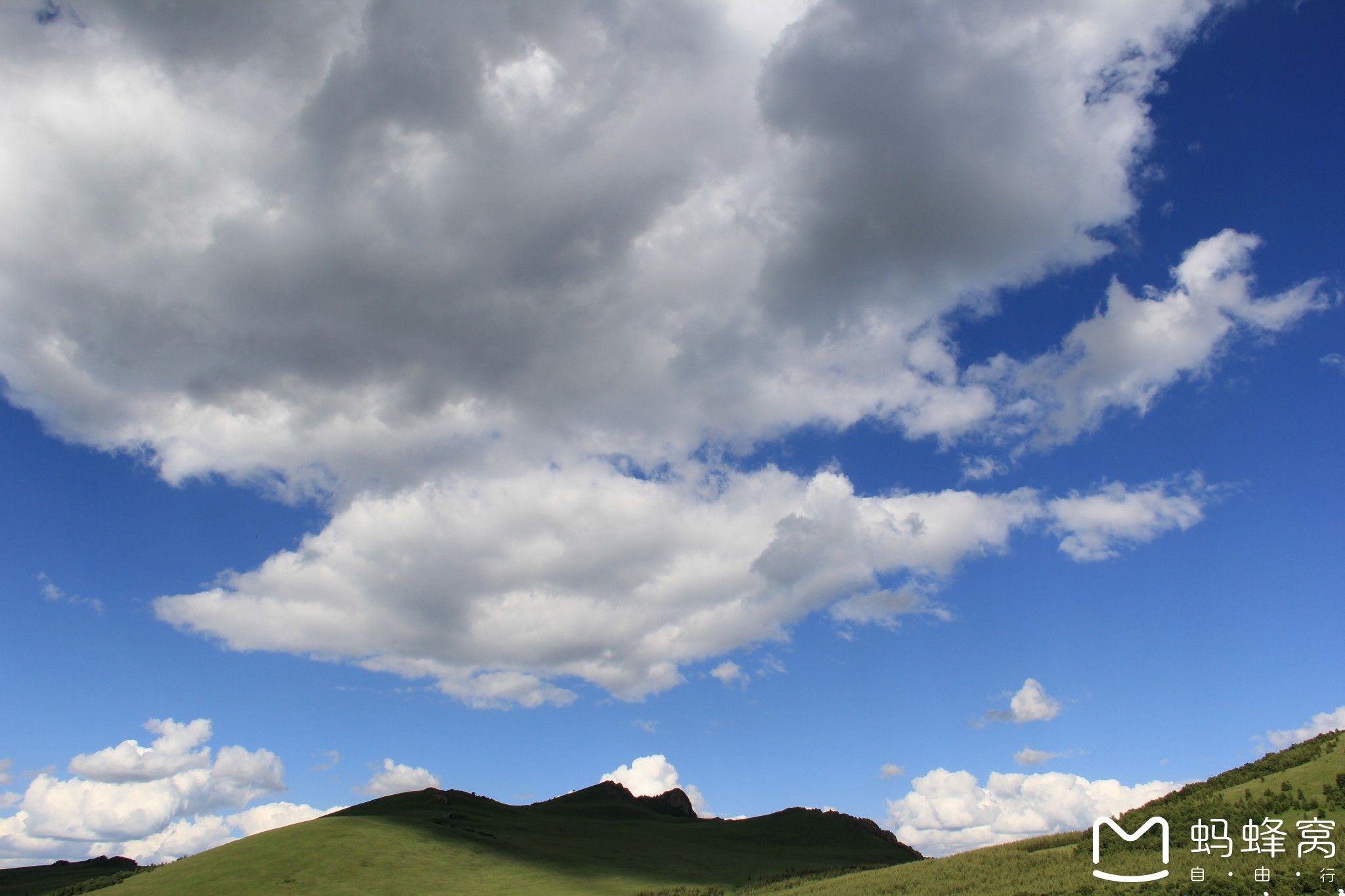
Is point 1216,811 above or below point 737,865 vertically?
above

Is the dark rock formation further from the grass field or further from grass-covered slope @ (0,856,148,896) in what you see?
grass-covered slope @ (0,856,148,896)

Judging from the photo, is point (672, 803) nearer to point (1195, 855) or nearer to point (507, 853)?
point (507, 853)

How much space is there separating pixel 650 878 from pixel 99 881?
6320 cm

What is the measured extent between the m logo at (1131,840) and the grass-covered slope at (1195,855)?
417 millimetres

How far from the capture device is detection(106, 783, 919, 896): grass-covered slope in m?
76.8

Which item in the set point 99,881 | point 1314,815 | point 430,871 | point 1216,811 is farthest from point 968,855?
point 99,881

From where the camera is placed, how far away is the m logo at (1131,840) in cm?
3800

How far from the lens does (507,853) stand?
96.1 metres

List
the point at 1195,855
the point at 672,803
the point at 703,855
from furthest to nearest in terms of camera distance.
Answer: the point at 672,803
the point at 703,855
the point at 1195,855

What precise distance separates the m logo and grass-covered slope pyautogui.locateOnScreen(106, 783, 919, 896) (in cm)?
4968

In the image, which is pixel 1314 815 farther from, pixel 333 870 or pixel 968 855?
pixel 333 870

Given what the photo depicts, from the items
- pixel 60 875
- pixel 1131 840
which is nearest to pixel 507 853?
pixel 1131 840

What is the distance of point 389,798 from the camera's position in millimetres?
127688

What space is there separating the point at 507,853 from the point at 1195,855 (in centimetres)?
7930
